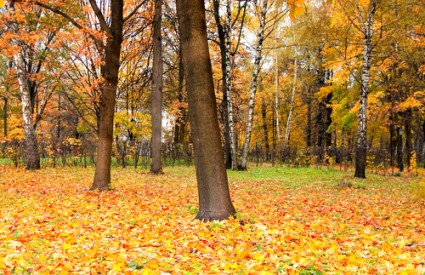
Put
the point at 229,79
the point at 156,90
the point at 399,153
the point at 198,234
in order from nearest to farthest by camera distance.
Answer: the point at 198,234, the point at 156,90, the point at 229,79, the point at 399,153

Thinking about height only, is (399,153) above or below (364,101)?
below

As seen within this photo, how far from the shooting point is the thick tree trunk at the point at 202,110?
16.7ft

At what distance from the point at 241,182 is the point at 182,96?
1206 cm

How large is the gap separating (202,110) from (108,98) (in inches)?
146

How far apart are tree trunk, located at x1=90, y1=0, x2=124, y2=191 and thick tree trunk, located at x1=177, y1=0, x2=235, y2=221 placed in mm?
3443

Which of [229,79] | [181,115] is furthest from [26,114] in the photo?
[181,115]

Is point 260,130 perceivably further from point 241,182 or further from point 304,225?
point 304,225

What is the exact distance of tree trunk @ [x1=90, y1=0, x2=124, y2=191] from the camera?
26.3ft

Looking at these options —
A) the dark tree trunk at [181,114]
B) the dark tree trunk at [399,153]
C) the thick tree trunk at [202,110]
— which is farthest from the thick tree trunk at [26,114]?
the dark tree trunk at [399,153]

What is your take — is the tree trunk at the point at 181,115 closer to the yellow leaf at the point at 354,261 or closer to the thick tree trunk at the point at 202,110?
the thick tree trunk at the point at 202,110

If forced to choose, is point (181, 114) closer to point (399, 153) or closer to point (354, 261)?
point (399, 153)

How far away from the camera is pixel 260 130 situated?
32.5 metres

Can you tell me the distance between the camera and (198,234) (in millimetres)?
4547

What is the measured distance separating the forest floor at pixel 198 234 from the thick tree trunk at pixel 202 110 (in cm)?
43
